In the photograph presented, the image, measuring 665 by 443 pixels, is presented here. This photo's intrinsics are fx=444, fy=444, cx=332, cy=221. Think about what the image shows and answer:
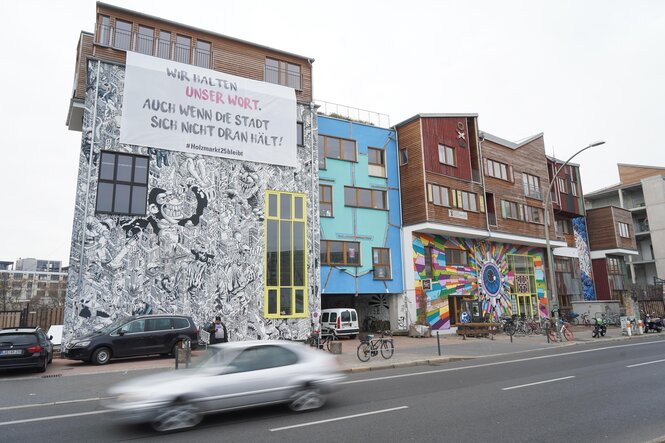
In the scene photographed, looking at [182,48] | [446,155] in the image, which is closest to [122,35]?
[182,48]

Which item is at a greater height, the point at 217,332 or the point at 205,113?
the point at 205,113

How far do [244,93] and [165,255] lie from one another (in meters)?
9.56

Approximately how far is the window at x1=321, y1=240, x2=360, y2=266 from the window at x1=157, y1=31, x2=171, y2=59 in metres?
12.9

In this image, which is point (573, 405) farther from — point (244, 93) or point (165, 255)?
point (244, 93)

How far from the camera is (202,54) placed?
915 inches

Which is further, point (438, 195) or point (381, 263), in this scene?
point (438, 195)

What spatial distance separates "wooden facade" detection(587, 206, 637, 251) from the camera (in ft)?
146

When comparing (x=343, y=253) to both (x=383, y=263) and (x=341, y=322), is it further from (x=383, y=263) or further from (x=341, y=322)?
(x=341, y=322)

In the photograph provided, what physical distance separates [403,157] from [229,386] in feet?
81.5

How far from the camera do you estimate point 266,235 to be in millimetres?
22797

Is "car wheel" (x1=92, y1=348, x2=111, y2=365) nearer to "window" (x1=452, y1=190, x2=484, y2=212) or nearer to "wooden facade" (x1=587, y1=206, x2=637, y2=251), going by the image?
"window" (x1=452, y1=190, x2=484, y2=212)

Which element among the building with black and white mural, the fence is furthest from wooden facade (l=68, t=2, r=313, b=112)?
the fence

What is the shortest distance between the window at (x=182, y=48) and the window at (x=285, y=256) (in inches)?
318

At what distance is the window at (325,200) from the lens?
2654 cm
